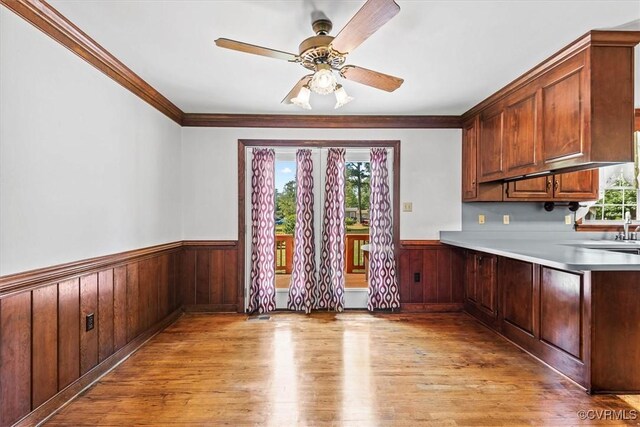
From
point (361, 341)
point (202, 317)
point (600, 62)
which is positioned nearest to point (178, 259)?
point (202, 317)

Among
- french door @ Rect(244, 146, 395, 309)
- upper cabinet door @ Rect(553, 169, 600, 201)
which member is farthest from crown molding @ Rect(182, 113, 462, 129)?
upper cabinet door @ Rect(553, 169, 600, 201)

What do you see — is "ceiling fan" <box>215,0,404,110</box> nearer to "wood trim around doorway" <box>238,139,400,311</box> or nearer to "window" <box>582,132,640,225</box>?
"wood trim around doorway" <box>238,139,400,311</box>

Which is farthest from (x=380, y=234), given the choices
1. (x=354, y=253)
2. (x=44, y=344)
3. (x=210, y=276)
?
(x=44, y=344)

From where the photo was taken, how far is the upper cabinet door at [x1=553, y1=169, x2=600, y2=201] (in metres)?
3.49

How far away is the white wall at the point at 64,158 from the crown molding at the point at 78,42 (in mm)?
43

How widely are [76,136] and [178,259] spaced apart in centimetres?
194

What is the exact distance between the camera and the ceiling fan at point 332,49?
1.53 meters

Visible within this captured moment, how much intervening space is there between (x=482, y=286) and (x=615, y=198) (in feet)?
6.91

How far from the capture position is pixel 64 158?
204cm

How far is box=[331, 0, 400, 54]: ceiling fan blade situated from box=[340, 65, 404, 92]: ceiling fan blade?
269 mm

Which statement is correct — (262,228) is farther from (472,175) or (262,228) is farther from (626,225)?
(626,225)

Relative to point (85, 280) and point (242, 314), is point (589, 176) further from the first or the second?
point (85, 280)

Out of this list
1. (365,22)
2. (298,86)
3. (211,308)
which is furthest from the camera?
(211,308)

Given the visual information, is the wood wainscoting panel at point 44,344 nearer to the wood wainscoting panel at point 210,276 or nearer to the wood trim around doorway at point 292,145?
the wood wainscoting panel at point 210,276
